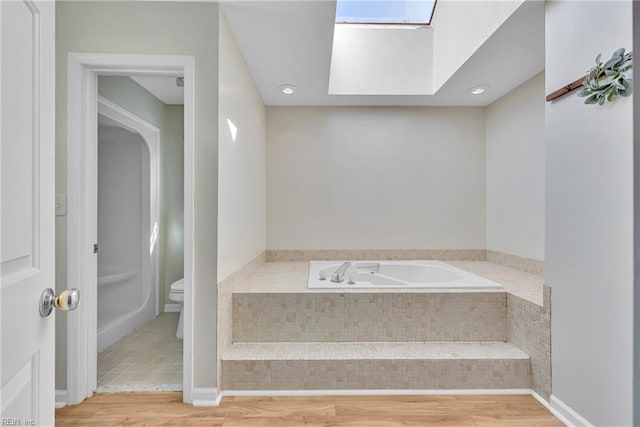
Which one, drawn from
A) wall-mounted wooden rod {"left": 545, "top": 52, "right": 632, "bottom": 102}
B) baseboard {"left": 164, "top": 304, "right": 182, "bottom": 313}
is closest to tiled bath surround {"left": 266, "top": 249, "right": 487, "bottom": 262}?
baseboard {"left": 164, "top": 304, "right": 182, "bottom": 313}

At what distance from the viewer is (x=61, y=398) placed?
1.82 m

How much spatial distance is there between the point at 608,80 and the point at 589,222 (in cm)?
61

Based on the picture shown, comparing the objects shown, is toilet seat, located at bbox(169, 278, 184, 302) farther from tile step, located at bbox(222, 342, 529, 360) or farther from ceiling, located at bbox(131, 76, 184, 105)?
ceiling, located at bbox(131, 76, 184, 105)

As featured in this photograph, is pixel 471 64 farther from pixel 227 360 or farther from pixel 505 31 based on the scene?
pixel 227 360

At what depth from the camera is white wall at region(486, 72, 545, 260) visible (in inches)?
108

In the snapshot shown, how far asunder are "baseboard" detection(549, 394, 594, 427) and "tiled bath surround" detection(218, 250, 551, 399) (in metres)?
0.07

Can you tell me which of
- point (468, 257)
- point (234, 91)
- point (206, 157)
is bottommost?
point (468, 257)

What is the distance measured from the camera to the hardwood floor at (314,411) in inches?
66.6

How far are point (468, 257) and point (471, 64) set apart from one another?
195cm

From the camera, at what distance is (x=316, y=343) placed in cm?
215

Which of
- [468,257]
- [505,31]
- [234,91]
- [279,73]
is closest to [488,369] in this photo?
[468,257]

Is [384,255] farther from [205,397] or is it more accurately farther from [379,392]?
[205,397]

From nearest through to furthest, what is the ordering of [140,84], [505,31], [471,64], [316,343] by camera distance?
[505,31], [316,343], [471,64], [140,84]

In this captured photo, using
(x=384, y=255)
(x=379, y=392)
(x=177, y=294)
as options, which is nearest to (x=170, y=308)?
(x=177, y=294)
